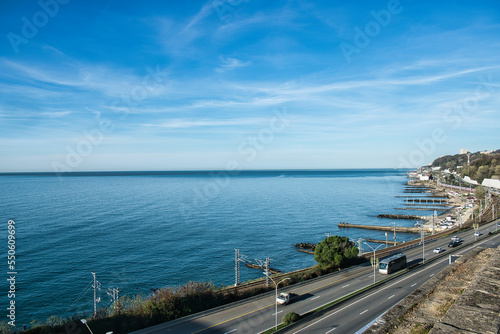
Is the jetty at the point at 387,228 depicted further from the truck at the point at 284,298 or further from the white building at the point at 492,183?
the white building at the point at 492,183

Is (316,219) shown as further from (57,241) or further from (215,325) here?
(215,325)

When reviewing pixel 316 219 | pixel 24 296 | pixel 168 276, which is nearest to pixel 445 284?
pixel 168 276

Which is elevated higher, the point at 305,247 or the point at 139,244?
the point at 139,244

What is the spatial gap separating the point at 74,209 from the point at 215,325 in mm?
98072

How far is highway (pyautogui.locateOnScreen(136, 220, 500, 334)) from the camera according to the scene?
25922 millimetres

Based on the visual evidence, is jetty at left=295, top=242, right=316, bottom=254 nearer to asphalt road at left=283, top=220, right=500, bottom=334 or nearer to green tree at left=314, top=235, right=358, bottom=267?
green tree at left=314, top=235, right=358, bottom=267

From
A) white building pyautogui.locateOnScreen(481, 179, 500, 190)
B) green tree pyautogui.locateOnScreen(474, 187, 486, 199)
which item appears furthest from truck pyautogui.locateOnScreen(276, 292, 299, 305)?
white building pyautogui.locateOnScreen(481, 179, 500, 190)

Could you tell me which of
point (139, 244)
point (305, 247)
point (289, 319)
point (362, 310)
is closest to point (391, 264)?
point (362, 310)

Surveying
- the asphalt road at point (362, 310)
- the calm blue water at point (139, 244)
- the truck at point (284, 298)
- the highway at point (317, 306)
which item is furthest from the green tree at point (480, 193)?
the truck at point (284, 298)

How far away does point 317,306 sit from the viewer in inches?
1211

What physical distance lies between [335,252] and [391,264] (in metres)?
7.55

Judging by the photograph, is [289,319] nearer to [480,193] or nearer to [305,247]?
[305,247]

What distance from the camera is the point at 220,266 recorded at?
55.9m

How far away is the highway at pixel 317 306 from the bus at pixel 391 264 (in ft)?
3.54
